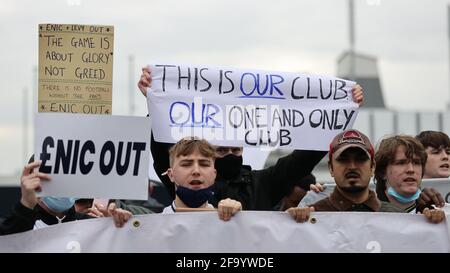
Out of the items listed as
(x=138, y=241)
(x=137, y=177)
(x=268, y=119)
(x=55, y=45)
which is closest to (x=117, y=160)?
(x=137, y=177)

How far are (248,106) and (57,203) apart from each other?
142 cm

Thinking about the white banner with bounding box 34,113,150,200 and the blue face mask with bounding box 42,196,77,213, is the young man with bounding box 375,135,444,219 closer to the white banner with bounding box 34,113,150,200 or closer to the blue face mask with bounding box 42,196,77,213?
the white banner with bounding box 34,113,150,200

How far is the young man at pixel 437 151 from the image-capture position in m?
7.43

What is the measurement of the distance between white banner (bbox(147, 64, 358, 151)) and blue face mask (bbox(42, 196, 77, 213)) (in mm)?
689

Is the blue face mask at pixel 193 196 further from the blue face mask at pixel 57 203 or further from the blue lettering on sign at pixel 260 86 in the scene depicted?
the blue lettering on sign at pixel 260 86

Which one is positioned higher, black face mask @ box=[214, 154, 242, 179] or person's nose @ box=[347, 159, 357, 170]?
person's nose @ box=[347, 159, 357, 170]

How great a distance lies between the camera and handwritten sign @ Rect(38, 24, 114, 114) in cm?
620

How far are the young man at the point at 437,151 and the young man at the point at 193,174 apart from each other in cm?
221

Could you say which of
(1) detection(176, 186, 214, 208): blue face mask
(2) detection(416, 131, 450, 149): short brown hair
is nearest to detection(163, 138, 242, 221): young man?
(1) detection(176, 186, 214, 208): blue face mask

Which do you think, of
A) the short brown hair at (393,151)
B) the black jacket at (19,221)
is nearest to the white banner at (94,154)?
the black jacket at (19,221)

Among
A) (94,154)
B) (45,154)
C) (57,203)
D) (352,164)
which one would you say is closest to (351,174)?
(352,164)

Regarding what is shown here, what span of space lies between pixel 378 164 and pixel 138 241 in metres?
1.66

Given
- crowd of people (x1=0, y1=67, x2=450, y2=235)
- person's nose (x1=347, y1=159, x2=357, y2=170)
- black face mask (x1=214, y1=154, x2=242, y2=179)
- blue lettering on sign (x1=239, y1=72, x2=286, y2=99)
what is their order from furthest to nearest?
blue lettering on sign (x1=239, y1=72, x2=286, y2=99)
black face mask (x1=214, y1=154, x2=242, y2=179)
person's nose (x1=347, y1=159, x2=357, y2=170)
crowd of people (x1=0, y1=67, x2=450, y2=235)

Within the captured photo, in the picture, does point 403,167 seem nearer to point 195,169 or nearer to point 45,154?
point 195,169
